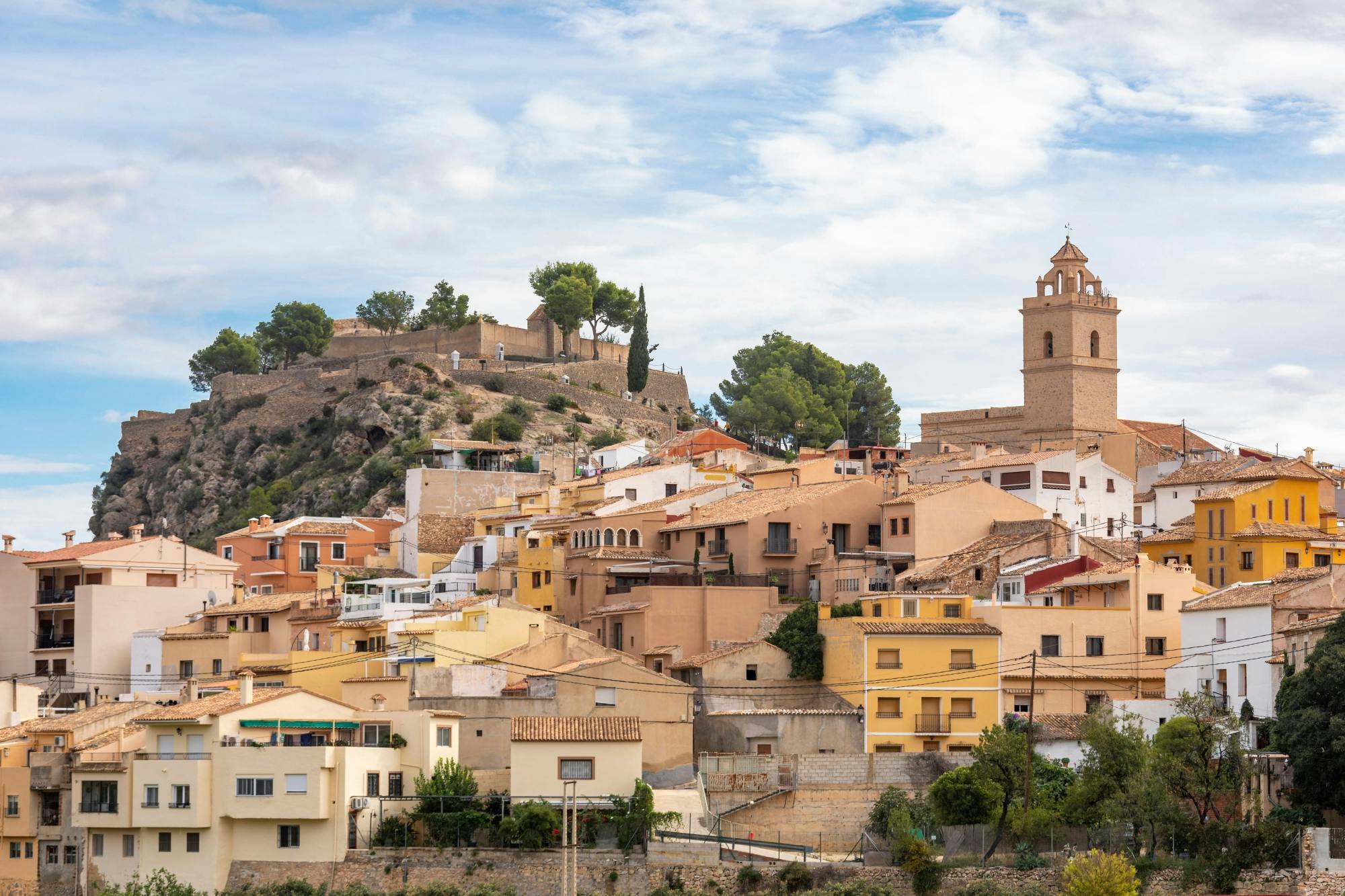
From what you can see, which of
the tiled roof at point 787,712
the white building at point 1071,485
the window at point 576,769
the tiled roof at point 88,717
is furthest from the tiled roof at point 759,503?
the tiled roof at point 88,717

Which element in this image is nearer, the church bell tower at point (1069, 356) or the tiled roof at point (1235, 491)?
the tiled roof at point (1235, 491)

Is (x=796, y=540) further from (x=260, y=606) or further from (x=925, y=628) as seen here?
(x=260, y=606)

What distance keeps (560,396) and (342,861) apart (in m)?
Answer: 62.8

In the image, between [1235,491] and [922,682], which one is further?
[1235,491]

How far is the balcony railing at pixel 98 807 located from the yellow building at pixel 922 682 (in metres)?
18.6

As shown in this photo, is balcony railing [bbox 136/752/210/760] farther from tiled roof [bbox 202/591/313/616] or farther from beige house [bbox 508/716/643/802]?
tiled roof [bbox 202/591/313/616]

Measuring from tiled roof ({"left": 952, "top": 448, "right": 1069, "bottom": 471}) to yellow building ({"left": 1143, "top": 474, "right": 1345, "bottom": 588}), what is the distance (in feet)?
16.7

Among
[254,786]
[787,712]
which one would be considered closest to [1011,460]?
[787,712]

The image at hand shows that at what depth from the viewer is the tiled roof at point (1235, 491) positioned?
64.4m

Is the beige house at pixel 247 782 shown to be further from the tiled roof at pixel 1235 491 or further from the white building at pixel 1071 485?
the tiled roof at pixel 1235 491

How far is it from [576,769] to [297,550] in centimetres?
3214

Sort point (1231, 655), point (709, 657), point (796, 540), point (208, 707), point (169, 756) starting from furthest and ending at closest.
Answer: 1. point (796, 540)
2. point (709, 657)
3. point (208, 707)
4. point (1231, 655)
5. point (169, 756)

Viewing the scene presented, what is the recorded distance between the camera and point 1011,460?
71062 mm

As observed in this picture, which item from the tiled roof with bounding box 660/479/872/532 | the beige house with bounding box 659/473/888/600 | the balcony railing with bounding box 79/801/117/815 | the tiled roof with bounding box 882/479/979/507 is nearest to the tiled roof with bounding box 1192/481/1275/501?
the tiled roof with bounding box 882/479/979/507
